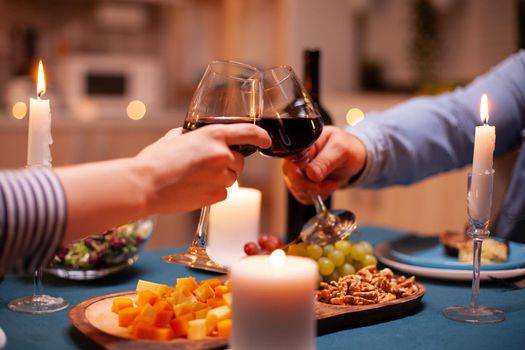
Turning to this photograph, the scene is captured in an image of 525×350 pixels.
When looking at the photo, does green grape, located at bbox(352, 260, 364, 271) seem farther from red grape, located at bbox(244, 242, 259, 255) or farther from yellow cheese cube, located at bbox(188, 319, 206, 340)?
yellow cheese cube, located at bbox(188, 319, 206, 340)

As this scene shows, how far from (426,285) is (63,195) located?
0.76 metres

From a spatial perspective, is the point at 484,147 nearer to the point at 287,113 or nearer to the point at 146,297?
the point at 287,113

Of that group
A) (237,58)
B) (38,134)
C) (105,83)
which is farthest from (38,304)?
(237,58)

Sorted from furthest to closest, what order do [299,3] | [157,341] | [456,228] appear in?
[299,3] → [456,228] → [157,341]

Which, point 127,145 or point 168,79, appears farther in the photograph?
point 168,79

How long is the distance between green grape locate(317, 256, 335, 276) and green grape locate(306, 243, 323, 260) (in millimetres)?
17

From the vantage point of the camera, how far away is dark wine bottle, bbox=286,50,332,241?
160cm

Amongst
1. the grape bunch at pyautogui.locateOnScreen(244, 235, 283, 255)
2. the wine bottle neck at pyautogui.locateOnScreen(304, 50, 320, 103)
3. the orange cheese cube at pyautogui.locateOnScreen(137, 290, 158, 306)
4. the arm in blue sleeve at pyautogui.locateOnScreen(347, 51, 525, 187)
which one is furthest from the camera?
the arm in blue sleeve at pyautogui.locateOnScreen(347, 51, 525, 187)

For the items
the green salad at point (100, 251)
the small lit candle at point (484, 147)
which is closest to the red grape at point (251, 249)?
the green salad at point (100, 251)

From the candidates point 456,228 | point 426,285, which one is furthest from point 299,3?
point 426,285

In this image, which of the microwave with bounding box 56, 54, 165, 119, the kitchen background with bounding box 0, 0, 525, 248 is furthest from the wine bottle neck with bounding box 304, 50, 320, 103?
the microwave with bounding box 56, 54, 165, 119

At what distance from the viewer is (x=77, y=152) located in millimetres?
3840

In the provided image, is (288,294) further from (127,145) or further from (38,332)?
(127,145)

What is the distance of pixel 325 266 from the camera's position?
1.17 metres
